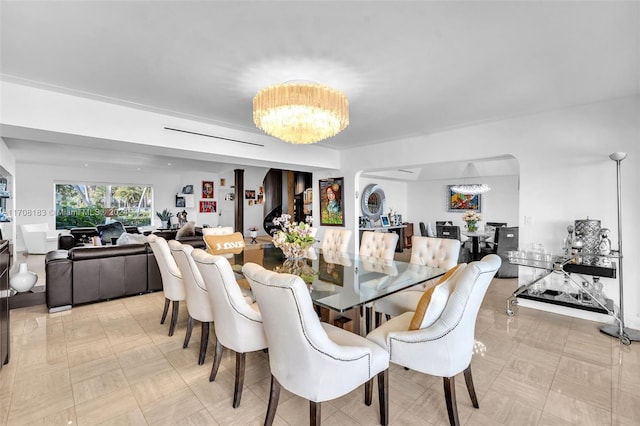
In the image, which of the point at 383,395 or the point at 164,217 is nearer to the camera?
the point at 383,395

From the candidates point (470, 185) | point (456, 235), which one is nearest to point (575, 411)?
point (456, 235)

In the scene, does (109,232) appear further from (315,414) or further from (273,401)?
(315,414)

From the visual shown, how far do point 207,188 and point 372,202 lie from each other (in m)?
6.29

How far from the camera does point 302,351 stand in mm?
1419

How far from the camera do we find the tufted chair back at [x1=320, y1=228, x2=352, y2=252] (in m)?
4.02

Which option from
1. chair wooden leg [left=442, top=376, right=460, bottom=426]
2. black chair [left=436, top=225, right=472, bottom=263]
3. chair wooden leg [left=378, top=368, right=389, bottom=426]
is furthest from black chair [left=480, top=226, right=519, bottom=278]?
chair wooden leg [left=378, top=368, right=389, bottom=426]

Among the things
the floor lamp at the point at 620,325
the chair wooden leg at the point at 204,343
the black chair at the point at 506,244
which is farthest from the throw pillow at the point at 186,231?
the floor lamp at the point at 620,325

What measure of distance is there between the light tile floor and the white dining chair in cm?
44

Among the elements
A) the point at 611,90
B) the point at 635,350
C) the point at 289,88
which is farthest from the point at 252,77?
the point at 635,350

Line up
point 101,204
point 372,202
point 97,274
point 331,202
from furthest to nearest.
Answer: point 101,204 < point 372,202 < point 331,202 < point 97,274

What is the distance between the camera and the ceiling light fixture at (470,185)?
23.7 ft

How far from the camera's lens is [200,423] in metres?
1.77

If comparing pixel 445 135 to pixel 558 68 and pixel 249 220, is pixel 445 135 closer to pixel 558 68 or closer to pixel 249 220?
pixel 558 68

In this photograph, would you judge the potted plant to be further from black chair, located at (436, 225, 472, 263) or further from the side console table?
the side console table
